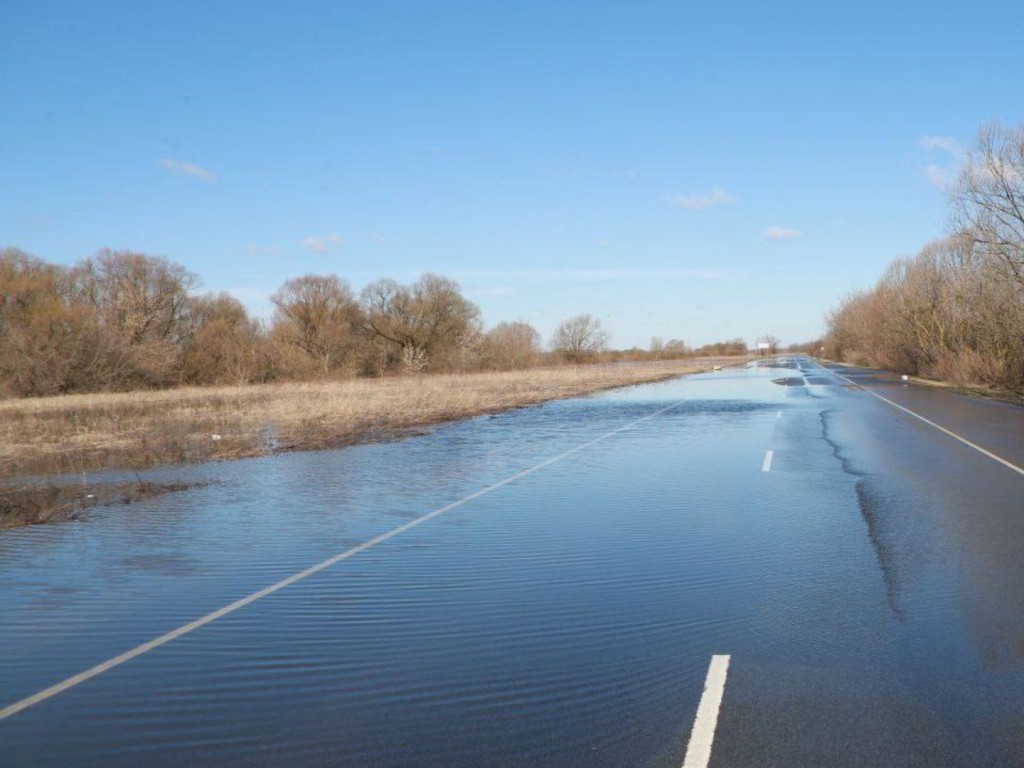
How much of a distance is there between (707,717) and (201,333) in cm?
6513

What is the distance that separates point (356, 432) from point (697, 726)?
1838cm

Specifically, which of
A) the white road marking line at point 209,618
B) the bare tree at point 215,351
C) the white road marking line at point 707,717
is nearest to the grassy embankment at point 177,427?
the white road marking line at point 209,618

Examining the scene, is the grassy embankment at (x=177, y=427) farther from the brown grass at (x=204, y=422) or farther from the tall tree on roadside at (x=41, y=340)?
the tall tree on roadside at (x=41, y=340)

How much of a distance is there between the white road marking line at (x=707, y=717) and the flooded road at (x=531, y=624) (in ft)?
0.17

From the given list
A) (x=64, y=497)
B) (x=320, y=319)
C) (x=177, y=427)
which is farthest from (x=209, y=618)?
(x=320, y=319)

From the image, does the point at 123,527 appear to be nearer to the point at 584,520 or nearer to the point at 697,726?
the point at 584,520

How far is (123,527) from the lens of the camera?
10.1m

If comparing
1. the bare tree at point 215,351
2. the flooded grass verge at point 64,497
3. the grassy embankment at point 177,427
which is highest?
the bare tree at point 215,351

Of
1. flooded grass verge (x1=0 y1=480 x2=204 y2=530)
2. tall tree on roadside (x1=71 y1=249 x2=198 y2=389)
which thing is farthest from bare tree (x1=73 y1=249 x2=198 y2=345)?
flooded grass verge (x1=0 y1=480 x2=204 y2=530)

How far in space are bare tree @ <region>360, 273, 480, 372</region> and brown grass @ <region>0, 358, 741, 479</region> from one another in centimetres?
3612

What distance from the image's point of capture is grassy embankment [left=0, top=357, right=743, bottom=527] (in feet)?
45.4

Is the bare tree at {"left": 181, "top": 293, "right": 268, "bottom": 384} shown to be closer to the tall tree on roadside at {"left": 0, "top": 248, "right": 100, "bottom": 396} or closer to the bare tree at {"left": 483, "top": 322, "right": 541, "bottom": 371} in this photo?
the tall tree on roadside at {"left": 0, "top": 248, "right": 100, "bottom": 396}

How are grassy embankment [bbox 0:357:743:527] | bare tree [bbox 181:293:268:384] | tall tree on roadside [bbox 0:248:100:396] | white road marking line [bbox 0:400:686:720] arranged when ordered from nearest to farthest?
white road marking line [bbox 0:400:686:720] < grassy embankment [bbox 0:357:743:527] < tall tree on roadside [bbox 0:248:100:396] < bare tree [bbox 181:293:268:384]

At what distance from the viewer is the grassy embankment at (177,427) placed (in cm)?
1384
